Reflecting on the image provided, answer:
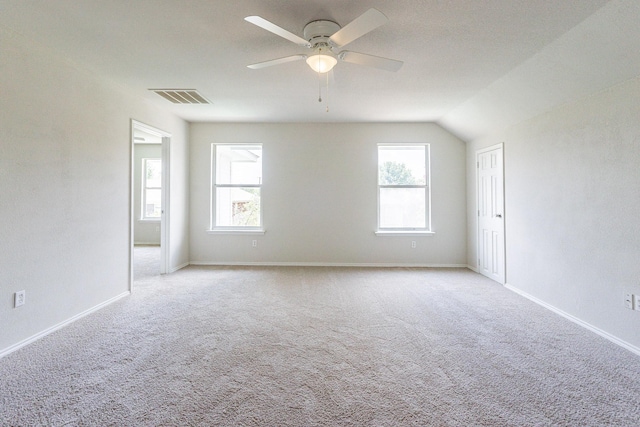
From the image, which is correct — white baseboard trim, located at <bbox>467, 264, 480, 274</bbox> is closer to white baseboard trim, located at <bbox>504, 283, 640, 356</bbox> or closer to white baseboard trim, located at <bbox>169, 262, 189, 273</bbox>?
white baseboard trim, located at <bbox>504, 283, 640, 356</bbox>

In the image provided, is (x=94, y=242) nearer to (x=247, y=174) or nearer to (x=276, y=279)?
(x=276, y=279)

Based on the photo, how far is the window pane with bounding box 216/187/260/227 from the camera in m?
5.02

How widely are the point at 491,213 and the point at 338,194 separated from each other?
7.94 feet

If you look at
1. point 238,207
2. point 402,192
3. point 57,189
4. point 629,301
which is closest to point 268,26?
point 57,189

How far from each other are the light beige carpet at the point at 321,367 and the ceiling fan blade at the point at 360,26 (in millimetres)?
2252

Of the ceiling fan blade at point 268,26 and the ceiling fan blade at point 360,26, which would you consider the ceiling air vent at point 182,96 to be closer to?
the ceiling fan blade at point 268,26

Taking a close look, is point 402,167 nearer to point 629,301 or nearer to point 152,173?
point 629,301

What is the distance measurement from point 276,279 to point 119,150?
261 cm

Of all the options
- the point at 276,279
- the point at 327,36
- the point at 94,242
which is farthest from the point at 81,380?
the point at 327,36

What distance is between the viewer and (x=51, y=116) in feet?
8.13

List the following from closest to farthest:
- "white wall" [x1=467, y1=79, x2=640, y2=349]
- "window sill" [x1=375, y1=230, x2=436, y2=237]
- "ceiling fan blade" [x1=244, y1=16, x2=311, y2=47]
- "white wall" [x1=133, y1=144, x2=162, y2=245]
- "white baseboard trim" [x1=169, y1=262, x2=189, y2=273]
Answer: "ceiling fan blade" [x1=244, y1=16, x2=311, y2=47] → "white wall" [x1=467, y1=79, x2=640, y2=349] → "white baseboard trim" [x1=169, y1=262, x2=189, y2=273] → "window sill" [x1=375, y1=230, x2=436, y2=237] → "white wall" [x1=133, y1=144, x2=162, y2=245]

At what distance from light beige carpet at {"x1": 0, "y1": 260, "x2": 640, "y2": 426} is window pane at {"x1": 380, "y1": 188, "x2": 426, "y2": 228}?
192cm

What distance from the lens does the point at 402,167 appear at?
5.00m

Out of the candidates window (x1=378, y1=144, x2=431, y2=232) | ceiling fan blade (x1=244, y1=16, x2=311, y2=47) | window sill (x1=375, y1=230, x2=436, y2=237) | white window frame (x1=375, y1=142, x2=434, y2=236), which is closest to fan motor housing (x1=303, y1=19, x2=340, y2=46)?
ceiling fan blade (x1=244, y1=16, x2=311, y2=47)
